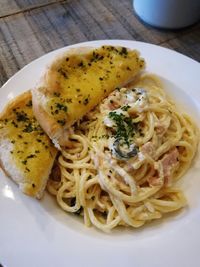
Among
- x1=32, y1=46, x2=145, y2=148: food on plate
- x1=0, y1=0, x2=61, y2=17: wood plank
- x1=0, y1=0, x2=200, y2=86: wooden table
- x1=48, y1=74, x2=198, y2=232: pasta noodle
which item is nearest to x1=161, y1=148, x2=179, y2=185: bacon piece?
x1=48, y1=74, x2=198, y2=232: pasta noodle

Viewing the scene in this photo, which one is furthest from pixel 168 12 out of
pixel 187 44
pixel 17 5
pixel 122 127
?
pixel 17 5

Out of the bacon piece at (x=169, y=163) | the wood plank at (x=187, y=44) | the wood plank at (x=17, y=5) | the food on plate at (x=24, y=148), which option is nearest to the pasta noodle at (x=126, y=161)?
the bacon piece at (x=169, y=163)

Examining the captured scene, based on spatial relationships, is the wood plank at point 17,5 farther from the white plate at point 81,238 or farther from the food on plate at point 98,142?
the white plate at point 81,238

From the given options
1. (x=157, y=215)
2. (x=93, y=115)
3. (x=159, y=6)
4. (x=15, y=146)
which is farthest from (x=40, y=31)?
(x=157, y=215)

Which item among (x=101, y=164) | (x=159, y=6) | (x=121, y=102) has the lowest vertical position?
(x=101, y=164)

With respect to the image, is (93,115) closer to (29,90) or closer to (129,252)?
(29,90)

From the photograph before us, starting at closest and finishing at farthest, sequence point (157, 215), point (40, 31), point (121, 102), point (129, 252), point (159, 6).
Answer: point (129, 252) < point (157, 215) < point (121, 102) < point (159, 6) < point (40, 31)

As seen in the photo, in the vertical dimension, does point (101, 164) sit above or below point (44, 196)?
above

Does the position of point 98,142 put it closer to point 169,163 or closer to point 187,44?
point 169,163
